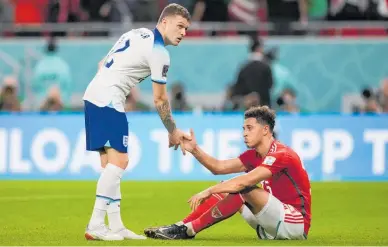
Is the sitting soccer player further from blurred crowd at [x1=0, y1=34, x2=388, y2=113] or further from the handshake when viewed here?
blurred crowd at [x1=0, y1=34, x2=388, y2=113]

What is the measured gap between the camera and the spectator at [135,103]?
2186 cm

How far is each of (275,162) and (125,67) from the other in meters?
1.56

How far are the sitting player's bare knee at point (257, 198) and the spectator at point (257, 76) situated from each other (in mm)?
9296

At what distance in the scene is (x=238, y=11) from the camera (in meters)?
23.8

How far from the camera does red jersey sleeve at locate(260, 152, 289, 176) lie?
32.5 feet

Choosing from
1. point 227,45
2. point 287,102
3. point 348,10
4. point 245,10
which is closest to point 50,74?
→ point 227,45

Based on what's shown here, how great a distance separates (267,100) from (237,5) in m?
4.85

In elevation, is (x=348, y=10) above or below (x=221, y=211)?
above

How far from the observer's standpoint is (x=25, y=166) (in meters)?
19.7

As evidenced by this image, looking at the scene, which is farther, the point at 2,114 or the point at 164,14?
the point at 2,114

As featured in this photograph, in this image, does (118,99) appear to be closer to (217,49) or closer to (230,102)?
(230,102)

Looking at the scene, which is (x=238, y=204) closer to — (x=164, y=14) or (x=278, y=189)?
(x=278, y=189)

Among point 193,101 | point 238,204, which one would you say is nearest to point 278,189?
point 238,204

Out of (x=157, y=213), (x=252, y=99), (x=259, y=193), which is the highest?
(x=252, y=99)
